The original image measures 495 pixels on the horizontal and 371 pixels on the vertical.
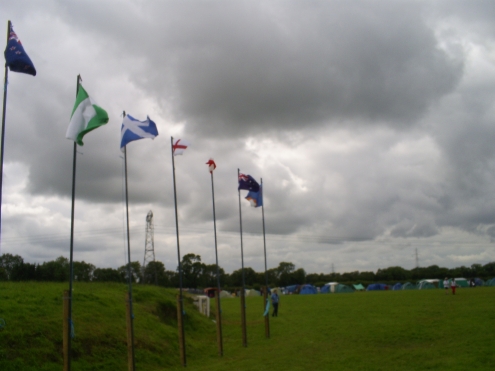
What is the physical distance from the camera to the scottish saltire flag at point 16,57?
13.0 metres

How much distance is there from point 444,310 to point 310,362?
17.3 metres

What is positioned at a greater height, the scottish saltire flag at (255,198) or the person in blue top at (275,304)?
the scottish saltire flag at (255,198)

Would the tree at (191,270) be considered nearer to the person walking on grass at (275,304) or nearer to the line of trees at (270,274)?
the line of trees at (270,274)

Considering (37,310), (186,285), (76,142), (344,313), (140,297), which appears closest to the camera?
(76,142)

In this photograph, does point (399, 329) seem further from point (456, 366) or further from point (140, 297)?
point (140, 297)

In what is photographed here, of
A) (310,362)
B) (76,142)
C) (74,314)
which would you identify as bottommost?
(310,362)

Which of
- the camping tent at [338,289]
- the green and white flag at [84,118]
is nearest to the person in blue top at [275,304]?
the green and white flag at [84,118]

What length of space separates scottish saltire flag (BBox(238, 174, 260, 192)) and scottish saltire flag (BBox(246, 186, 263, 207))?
453mm

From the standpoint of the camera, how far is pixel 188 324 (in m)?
Result: 28.2

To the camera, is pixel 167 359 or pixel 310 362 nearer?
pixel 310 362

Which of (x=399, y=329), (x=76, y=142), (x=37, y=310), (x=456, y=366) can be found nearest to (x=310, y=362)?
(x=456, y=366)

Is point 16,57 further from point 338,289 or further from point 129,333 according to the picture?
point 338,289

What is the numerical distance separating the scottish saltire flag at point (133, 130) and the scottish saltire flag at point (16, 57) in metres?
3.53

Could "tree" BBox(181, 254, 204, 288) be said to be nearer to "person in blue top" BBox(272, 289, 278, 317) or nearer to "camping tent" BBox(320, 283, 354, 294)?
"camping tent" BBox(320, 283, 354, 294)
